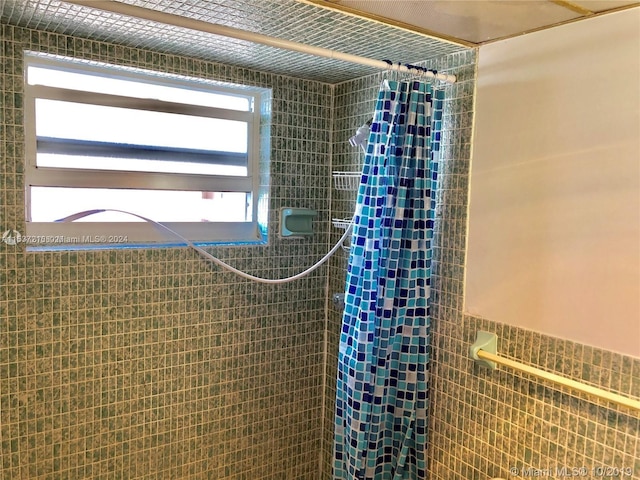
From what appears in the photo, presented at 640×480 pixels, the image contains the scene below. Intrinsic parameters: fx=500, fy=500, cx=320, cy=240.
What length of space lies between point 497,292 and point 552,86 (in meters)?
0.67

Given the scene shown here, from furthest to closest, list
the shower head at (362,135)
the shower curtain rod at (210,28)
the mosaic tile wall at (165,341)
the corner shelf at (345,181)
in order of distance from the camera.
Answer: the corner shelf at (345,181) < the shower head at (362,135) < the mosaic tile wall at (165,341) < the shower curtain rod at (210,28)

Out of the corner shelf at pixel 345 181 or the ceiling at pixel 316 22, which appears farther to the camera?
the corner shelf at pixel 345 181

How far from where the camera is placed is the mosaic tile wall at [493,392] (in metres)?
1.39

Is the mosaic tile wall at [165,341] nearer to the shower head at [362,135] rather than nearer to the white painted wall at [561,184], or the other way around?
the shower head at [362,135]

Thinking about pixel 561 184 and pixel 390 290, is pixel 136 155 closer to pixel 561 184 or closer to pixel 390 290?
pixel 390 290

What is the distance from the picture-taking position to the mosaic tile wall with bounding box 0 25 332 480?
5.80 ft

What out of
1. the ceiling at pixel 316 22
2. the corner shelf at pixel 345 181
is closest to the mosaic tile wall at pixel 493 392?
the ceiling at pixel 316 22

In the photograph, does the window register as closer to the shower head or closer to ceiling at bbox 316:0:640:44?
the shower head

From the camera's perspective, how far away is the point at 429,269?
1.83 meters

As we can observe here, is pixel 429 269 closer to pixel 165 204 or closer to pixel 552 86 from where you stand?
pixel 552 86

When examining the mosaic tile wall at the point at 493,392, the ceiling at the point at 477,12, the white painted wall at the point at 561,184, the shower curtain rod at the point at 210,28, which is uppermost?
the ceiling at the point at 477,12

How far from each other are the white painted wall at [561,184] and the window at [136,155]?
1.06 metres

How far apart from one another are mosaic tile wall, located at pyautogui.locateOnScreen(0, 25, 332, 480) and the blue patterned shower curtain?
562mm

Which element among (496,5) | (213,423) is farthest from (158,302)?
(496,5)
